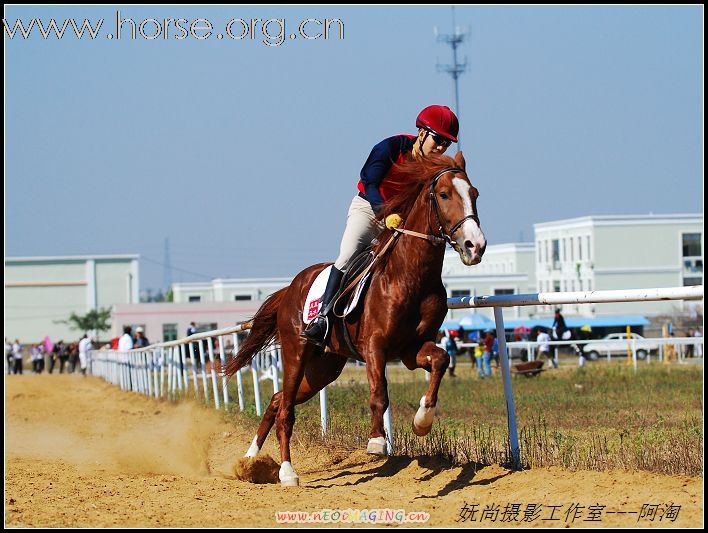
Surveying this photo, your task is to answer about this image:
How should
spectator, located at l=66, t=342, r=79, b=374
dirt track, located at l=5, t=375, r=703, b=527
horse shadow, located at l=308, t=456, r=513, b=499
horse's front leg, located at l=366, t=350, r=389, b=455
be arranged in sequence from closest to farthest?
dirt track, located at l=5, t=375, r=703, b=527
horse's front leg, located at l=366, t=350, r=389, b=455
horse shadow, located at l=308, t=456, r=513, b=499
spectator, located at l=66, t=342, r=79, b=374

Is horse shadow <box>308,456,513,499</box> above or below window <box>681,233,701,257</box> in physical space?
below

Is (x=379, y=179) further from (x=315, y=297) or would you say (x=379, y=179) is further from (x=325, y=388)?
(x=325, y=388)

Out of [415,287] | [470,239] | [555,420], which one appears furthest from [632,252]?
[470,239]

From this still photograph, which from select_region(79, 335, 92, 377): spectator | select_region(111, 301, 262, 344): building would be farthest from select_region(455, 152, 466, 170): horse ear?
select_region(111, 301, 262, 344): building

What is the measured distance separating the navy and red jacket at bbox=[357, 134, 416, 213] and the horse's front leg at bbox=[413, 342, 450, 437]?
4.45 ft

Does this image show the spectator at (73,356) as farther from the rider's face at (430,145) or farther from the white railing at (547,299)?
the rider's face at (430,145)

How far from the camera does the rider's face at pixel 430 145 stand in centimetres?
856

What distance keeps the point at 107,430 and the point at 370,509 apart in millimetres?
9930

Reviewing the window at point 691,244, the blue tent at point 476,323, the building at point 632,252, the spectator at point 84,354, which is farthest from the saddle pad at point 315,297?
the window at point 691,244

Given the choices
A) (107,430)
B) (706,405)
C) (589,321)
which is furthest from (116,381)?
(589,321)

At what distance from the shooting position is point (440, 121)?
847 cm

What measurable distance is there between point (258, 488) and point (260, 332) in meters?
2.51

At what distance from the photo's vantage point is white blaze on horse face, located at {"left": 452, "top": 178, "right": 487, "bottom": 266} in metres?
7.33

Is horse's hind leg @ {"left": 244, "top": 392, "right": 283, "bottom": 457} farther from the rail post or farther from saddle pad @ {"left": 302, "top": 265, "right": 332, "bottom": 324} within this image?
the rail post
